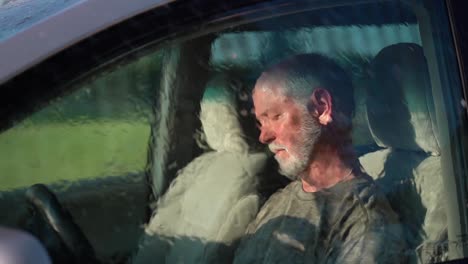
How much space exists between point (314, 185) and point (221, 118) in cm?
30

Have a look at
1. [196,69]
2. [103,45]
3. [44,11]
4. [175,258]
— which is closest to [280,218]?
[175,258]

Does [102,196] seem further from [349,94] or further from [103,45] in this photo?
[349,94]

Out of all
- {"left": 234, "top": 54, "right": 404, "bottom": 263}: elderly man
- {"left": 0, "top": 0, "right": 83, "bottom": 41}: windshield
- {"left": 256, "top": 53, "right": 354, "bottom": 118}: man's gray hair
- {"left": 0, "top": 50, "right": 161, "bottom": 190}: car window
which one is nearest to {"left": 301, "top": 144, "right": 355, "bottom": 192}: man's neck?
{"left": 234, "top": 54, "right": 404, "bottom": 263}: elderly man

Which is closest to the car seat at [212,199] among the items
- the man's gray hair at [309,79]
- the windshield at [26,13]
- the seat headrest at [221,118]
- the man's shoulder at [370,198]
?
the seat headrest at [221,118]

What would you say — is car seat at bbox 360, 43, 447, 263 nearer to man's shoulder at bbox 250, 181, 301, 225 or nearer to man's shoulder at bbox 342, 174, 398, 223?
man's shoulder at bbox 342, 174, 398, 223

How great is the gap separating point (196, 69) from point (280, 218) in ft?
1.48

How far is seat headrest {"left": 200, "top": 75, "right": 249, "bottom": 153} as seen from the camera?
256 cm

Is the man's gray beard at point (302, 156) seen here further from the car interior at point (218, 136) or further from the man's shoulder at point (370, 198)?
the man's shoulder at point (370, 198)

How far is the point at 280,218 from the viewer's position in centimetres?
256

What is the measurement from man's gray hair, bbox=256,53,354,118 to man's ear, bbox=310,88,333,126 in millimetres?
11

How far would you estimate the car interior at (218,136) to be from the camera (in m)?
2.44

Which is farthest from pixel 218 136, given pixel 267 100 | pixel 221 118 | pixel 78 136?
pixel 78 136

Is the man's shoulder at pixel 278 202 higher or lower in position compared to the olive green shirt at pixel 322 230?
higher

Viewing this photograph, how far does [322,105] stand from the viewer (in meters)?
2.58
